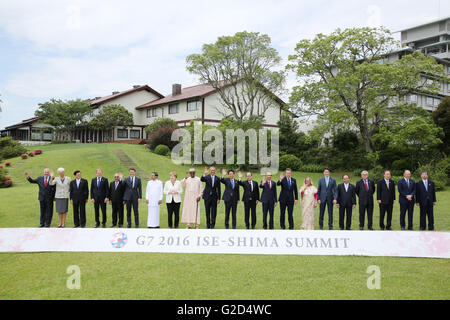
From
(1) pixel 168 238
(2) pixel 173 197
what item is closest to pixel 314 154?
(2) pixel 173 197

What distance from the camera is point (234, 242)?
26.9 ft

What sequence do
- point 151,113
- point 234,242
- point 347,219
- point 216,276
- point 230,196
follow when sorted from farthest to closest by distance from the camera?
point 151,113 < point 230,196 < point 347,219 < point 234,242 < point 216,276

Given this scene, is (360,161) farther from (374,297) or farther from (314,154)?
(374,297)

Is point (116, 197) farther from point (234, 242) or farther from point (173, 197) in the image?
point (234, 242)

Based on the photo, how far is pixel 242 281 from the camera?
21.1ft

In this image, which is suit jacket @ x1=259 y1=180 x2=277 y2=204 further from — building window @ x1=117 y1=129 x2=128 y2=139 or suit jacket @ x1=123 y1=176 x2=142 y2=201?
building window @ x1=117 y1=129 x2=128 y2=139

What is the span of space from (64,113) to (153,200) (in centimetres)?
3485

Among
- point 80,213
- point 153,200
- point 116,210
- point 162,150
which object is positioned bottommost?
point 80,213

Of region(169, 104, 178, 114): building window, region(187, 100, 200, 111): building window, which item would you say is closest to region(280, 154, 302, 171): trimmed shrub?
region(187, 100, 200, 111): building window

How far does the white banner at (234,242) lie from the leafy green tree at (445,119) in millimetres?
18966

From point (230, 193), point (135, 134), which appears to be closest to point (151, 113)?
point (135, 134)

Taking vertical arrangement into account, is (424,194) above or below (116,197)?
above

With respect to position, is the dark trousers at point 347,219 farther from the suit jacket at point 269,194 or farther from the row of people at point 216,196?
the suit jacket at point 269,194

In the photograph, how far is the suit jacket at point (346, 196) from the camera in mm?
10883
